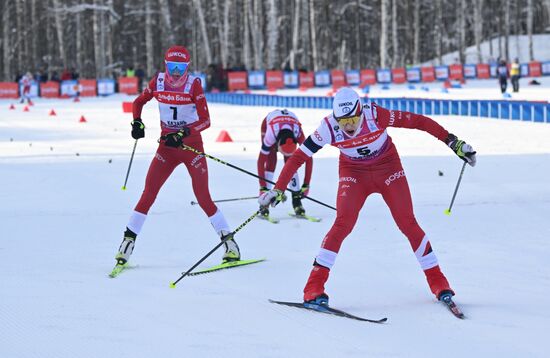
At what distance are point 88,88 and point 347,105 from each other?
3929 cm

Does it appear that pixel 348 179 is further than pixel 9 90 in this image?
No

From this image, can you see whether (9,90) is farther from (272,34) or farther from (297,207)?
(297,207)

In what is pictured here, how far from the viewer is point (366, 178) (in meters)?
6.64

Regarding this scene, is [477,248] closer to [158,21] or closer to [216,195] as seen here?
[216,195]

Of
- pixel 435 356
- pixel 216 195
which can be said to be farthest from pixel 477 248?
pixel 216 195

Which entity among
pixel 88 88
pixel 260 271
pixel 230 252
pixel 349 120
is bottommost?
pixel 260 271

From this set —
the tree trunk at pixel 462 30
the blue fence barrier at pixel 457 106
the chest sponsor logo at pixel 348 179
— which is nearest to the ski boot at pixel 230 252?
the chest sponsor logo at pixel 348 179

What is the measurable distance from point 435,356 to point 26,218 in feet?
22.8

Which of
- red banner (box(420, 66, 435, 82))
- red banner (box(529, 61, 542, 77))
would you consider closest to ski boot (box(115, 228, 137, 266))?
red banner (box(420, 66, 435, 82))

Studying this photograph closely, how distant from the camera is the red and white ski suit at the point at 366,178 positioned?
6.54 metres

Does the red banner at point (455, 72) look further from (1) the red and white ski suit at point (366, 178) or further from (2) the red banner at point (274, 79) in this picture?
(1) the red and white ski suit at point (366, 178)

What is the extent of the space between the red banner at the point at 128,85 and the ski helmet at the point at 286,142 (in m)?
34.6

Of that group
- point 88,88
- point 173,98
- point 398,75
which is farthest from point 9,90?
point 173,98

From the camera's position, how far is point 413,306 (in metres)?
6.57
